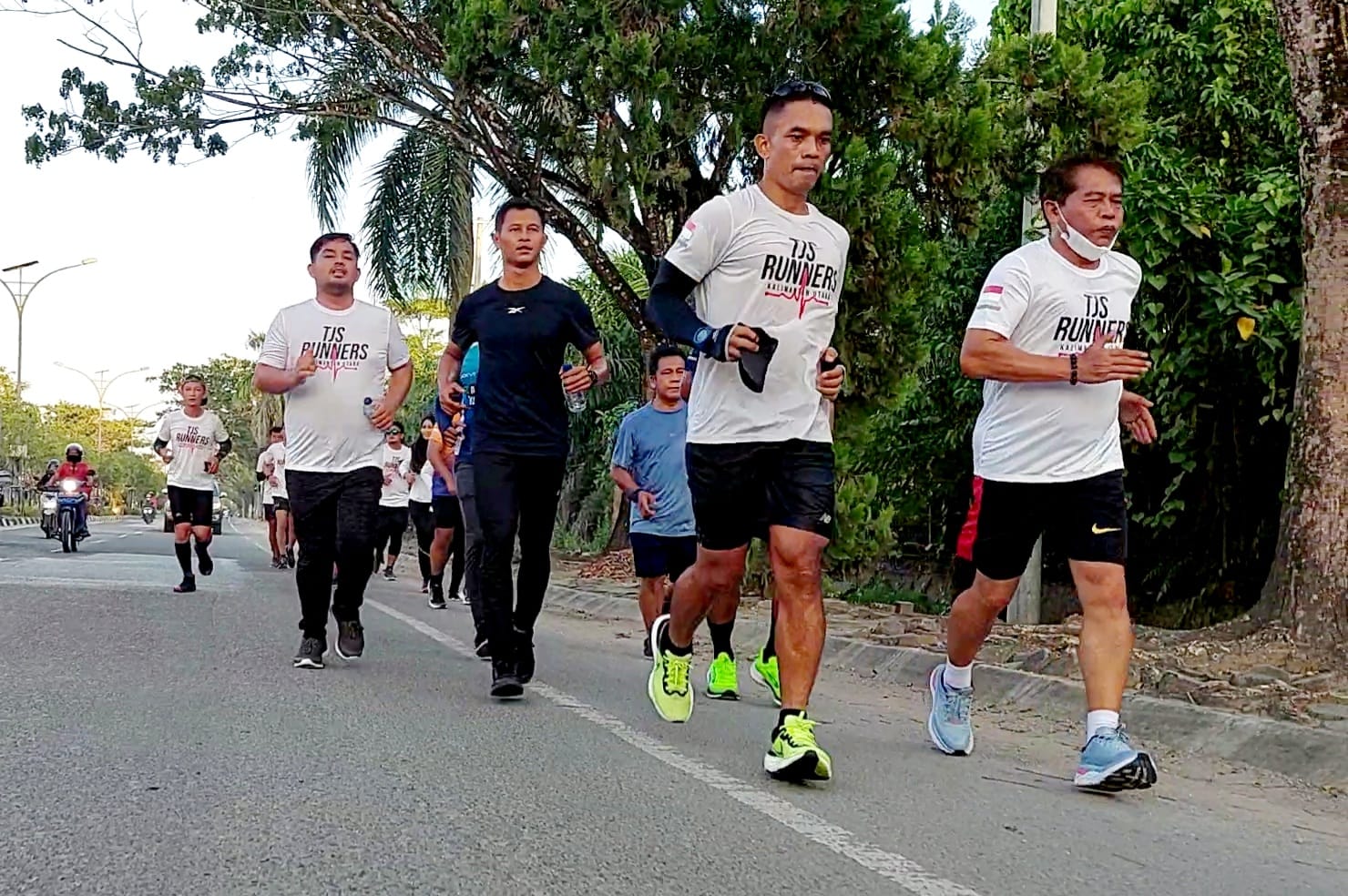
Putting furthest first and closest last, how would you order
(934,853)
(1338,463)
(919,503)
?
1. (919,503)
2. (1338,463)
3. (934,853)

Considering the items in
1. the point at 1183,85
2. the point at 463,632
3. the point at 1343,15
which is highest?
the point at 1183,85

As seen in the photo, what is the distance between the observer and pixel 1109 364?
4.93 meters

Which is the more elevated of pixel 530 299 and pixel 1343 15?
pixel 1343 15

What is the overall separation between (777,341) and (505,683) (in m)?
2.19

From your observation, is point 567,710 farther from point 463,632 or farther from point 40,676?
point 463,632

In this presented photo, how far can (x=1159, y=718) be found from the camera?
21.5ft

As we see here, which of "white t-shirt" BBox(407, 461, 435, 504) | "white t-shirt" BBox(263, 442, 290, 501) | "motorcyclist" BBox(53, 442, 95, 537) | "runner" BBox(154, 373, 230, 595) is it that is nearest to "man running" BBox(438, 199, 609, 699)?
"runner" BBox(154, 373, 230, 595)

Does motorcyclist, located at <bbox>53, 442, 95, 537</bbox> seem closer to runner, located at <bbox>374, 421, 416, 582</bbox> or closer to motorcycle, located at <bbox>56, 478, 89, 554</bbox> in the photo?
motorcycle, located at <bbox>56, 478, 89, 554</bbox>

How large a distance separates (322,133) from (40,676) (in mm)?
13781

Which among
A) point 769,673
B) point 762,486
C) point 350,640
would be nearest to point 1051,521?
point 762,486

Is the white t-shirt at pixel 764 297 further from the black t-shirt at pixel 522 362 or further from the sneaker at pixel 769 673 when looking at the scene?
the sneaker at pixel 769 673

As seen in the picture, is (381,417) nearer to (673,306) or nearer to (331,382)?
(331,382)

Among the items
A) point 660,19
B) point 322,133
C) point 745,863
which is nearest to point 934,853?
point 745,863

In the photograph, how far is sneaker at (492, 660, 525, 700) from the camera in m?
6.39
